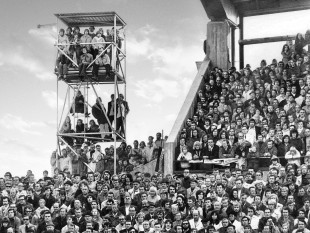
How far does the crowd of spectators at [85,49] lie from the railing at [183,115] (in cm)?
243

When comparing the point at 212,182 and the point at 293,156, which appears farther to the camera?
the point at 293,156

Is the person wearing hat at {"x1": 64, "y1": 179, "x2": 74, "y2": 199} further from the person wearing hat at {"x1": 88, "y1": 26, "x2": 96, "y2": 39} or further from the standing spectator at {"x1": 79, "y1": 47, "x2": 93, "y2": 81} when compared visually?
the person wearing hat at {"x1": 88, "y1": 26, "x2": 96, "y2": 39}

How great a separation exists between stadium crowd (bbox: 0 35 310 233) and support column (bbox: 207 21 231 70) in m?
2.67

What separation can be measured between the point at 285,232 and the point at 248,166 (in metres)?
4.21

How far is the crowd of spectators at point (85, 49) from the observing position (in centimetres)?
2822

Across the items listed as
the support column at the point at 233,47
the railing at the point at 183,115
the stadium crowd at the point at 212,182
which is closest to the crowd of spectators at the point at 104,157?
the stadium crowd at the point at 212,182

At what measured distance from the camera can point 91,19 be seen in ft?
96.0

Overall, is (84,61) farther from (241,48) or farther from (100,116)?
(241,48)

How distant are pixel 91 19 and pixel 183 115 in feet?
14.0

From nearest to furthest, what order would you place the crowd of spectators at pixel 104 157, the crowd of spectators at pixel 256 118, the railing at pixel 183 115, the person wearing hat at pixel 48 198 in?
the person wearing hat at pixel 48 198
the crowd of spectators at pixel 256 118
the railing at pixel 183 115
the crowd of spectators at pixel 104 157

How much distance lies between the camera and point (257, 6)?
106 ft

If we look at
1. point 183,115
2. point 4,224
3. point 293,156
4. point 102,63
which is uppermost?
point 102,63

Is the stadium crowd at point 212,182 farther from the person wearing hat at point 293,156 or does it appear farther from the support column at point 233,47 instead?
the support column at point 233,47

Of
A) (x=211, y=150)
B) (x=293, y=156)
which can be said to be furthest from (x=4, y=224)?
(x=293, y=156)
